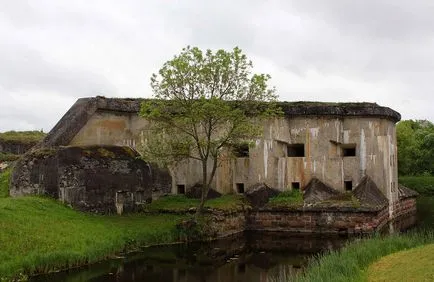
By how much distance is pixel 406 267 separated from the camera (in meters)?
11.5

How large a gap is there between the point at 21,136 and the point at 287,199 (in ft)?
60.8

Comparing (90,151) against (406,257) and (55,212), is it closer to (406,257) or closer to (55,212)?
(55,212)

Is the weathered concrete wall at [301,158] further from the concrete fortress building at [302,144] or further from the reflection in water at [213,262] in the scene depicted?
the reflection in water at [213,262]

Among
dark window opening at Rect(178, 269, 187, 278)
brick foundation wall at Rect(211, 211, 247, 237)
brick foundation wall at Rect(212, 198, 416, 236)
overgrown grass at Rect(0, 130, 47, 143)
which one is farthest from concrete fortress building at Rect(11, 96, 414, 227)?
dark window opening at Rect(178, 269, 187, 278)

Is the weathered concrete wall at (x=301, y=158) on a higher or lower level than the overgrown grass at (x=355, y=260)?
higher

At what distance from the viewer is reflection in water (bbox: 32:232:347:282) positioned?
Result: 15.0 m

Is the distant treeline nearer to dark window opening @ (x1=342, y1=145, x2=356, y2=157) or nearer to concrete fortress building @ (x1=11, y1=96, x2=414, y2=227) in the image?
concrete fortress building @ (x1=11, y1=96, x2=414, y2=227)

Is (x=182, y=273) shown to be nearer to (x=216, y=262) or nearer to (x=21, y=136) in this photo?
(x=216, y=262)

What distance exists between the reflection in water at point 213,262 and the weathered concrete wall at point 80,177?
3.38 meters

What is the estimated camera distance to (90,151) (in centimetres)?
2084

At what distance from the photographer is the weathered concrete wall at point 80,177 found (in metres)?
19.9

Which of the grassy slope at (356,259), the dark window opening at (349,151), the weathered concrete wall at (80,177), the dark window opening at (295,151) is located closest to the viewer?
the grassy slope at (356,259)

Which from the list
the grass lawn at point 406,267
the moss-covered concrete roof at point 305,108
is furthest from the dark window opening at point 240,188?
the grass lawn at point 406,267

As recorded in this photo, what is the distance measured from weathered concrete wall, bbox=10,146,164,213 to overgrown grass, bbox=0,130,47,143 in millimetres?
12918
